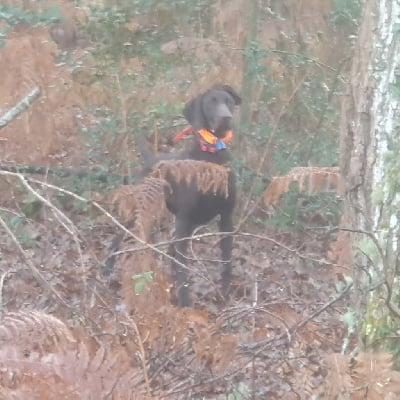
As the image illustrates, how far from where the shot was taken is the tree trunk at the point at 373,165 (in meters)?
2.85

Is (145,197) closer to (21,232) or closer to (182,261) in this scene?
(182,261)

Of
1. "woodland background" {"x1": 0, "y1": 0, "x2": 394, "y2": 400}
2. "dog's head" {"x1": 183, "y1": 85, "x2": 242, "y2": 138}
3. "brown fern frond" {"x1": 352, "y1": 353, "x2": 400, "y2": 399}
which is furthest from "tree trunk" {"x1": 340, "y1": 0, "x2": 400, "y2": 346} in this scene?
"dog's head" {"x1": 183, "y1": 85, "x2": 242, "y2": 138}

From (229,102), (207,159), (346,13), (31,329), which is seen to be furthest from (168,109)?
(31,329)

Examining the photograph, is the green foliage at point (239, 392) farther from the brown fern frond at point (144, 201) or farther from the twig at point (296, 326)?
the brown fern frond at point (144, 201)

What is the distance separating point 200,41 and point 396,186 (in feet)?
19.2

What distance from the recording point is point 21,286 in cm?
500

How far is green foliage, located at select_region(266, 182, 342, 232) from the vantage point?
8.43m

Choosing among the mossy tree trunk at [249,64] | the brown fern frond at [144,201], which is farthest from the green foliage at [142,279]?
the mossy tree trunk at [249,64]

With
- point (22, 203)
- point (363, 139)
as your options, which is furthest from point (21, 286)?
point (22, 203)

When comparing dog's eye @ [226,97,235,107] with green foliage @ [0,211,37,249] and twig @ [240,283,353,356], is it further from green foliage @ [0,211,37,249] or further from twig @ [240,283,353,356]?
twig @ [240,283,353,356]

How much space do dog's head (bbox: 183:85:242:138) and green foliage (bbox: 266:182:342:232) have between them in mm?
1924

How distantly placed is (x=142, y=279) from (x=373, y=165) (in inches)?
39.9

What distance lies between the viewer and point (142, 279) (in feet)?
11.0

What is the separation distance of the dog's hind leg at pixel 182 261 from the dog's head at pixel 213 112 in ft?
2.48
